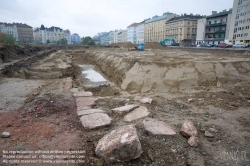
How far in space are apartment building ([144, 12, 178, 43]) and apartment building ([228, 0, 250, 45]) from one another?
101ft

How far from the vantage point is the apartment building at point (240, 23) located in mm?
45281

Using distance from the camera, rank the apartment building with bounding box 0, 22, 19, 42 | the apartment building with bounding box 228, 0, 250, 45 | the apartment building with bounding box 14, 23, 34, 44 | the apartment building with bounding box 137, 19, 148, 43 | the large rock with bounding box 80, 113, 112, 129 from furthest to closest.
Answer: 1. the apartment building with bounding box 14, 23, 34, 44
2. the apartment building with bounding box 0, 22, 19, 42
3. the apartment building with bounding box 137, 19, 148, 43
4. the apartment building with bounding box 228, 0, 250, 45
5. the large rock with bounding box 80, 113, 112, 129

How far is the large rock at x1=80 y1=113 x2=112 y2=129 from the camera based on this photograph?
3609 millimetres

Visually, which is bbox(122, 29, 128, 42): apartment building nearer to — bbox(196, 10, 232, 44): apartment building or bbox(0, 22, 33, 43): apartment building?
bbox(0, 22, 33, 43): apartment building

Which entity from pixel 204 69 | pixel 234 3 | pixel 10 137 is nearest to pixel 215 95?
pixel 204 69

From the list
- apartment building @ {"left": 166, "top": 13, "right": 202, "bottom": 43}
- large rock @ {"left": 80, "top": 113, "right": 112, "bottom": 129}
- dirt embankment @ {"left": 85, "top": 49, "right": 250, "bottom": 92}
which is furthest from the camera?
apartment building @ {"left": 166, "top": 13, "right": 202, "bottom": 43}

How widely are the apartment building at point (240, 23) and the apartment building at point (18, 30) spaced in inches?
4279

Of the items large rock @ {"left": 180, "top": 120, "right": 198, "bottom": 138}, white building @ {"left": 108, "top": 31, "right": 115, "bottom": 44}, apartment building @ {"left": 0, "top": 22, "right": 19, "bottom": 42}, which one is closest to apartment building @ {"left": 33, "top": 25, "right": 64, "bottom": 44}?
apartment building @ {"left": 0, "top": 22, "right": 19, "bottom": 42}

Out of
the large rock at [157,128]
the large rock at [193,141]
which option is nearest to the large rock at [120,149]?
the large rock at [157,128]

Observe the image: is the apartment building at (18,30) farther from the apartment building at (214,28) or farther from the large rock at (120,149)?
the large rock at (120,149)

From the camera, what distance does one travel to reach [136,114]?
4387 mm

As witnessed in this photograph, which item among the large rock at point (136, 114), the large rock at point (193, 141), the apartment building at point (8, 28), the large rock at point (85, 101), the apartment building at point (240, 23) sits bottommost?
the large rock at point (193, 141)

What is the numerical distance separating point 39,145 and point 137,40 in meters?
107

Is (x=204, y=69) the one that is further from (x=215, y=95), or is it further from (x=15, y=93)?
(x=15, y=93)
